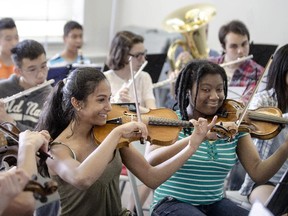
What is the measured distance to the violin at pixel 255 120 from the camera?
1870mm

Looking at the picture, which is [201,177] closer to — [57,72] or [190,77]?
[190,77]

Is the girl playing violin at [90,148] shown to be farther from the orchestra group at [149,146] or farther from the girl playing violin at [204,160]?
the girl playing violin at [204,160]

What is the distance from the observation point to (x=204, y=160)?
1800mm

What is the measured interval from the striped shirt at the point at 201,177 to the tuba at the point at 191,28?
6.15 feet

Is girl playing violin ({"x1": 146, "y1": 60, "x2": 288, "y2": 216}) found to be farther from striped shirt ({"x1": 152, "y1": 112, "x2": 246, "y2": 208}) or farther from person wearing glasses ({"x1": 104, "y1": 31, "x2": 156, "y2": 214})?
person wearing glasses ({"x1": 104, "y1": 31, "x2": 156, "y2": 214})

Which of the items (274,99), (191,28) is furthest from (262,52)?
(274,99)

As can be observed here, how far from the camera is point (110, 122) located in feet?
5.67

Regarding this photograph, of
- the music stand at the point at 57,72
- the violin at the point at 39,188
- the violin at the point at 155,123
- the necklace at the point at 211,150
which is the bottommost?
the music stand at the point at 57,72

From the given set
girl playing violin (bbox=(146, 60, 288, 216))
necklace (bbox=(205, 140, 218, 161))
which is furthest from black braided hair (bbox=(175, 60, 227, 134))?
necklace (bbox=(205, 140, 218, 161))

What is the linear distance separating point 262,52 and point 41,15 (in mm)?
2031

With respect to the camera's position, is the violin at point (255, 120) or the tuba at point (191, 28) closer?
the violin at point (255, 120)

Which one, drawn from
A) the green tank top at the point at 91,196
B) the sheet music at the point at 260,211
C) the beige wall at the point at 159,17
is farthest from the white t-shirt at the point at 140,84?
the sheet music at the point at 260,211

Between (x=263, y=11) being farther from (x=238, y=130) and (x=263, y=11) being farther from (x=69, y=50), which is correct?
(x=238, y=130)

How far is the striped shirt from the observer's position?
5.89 ft
